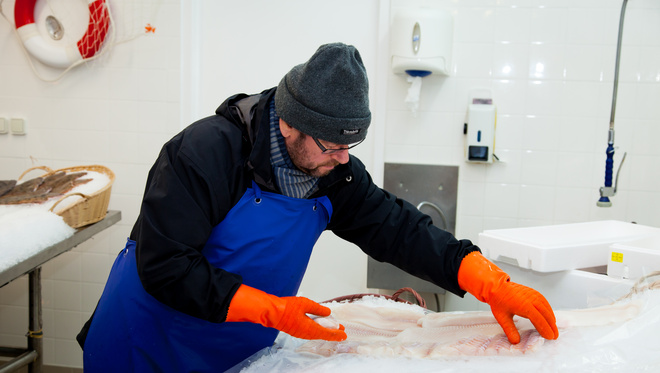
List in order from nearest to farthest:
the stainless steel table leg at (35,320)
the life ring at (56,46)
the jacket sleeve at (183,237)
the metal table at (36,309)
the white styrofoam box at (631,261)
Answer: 1. the jacket sleeve at (183,237)
2. the white styrofoam box at (631,261)
3. the metal table at (36,309)
4. the stainless steel table leg at (35,320)
5. the life ring at (56,46)

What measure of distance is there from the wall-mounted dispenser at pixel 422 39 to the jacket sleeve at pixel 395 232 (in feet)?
3.47

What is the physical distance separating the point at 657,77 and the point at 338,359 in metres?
2.41

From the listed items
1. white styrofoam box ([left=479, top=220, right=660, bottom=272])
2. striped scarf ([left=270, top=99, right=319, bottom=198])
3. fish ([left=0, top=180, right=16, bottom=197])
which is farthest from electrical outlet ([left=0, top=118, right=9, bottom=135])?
white styrofoam box ([left=479, top=220, right=660, bottom=272])

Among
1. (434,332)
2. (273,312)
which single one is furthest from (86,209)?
(434,332)

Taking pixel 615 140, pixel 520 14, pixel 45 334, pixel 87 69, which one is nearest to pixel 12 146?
pixel 87 69

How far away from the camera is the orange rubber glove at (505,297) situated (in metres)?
1.37

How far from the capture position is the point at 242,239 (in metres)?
1.49

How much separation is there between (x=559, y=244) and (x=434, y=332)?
593 millimetres

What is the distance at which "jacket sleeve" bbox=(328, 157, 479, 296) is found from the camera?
169 cm

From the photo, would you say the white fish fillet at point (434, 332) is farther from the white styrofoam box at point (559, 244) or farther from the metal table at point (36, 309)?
the metal table at point (36, 309)

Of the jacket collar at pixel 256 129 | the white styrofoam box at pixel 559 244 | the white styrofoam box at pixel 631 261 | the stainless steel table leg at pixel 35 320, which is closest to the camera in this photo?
the jacket collar at pixel 256 129

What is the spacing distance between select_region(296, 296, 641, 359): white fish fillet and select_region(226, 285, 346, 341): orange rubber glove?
94mm

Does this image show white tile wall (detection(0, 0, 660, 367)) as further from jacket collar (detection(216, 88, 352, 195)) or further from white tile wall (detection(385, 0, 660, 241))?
jacket collar (detection(216, 88, 352, 195))

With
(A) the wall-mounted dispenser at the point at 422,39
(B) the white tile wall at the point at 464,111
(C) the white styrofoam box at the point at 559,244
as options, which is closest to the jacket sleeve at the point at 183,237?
(C) the white styrofoam box at the point at 559,244
